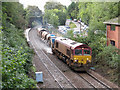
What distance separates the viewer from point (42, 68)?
18.6 metres

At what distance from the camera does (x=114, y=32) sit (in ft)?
63.7

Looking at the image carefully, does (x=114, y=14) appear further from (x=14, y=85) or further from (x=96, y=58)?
(x=14, y=85)

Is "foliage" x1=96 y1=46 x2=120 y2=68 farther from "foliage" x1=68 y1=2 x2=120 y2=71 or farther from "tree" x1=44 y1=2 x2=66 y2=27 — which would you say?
"tree" x1=44 y1=2 x2=66 y2=27

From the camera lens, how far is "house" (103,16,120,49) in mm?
18688

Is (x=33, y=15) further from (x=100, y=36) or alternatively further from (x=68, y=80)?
(x=68, y=80)

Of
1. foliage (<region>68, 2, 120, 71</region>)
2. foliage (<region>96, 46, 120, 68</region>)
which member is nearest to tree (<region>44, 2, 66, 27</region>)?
foliage (<region>68, 2, 120, 71</region>)

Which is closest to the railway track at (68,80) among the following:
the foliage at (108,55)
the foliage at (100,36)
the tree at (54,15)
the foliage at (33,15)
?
the foliage at (108,55)

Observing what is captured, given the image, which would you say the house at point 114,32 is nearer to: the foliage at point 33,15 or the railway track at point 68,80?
the railway track at point 68,80

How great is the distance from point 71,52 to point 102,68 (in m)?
3.46

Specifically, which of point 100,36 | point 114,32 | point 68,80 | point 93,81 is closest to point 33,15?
point 100,36

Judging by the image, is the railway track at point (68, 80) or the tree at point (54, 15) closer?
the railway track at point (68, 80)

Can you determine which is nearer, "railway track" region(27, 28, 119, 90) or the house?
"railway track" region(27, 28, 119, 90)

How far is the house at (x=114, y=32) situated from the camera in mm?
18688

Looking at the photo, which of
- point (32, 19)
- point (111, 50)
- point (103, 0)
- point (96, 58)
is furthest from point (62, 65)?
point (32, 19)
